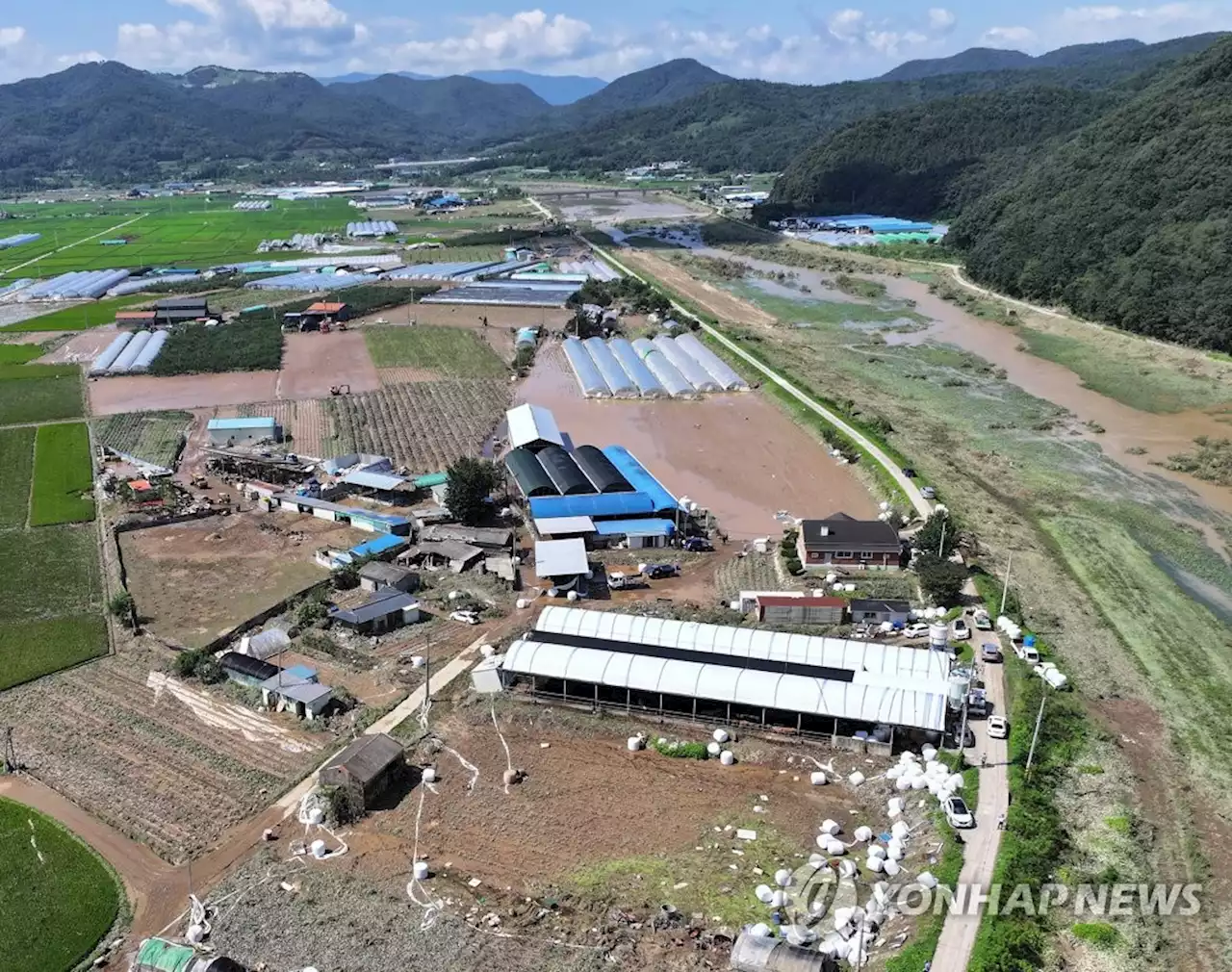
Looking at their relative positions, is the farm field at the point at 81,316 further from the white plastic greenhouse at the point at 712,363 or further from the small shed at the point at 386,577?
the small shed at the point at 386,577

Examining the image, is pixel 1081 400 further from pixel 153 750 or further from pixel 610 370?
pixel 153 750

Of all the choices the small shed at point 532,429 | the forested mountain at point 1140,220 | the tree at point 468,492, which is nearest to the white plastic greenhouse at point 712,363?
the small shed at point 532,429

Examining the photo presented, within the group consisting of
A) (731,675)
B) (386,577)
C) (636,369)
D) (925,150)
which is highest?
(925,150)

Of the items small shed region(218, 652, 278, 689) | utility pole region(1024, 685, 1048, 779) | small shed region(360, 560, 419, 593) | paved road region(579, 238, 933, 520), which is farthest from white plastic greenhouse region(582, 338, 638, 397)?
utility pole region(1024, 685, 1048, 779)

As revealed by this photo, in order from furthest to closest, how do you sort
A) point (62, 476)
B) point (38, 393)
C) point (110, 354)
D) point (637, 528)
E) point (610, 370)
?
point (110, 354)
point (610, 370)
point (38, 393)
point (62, 476)
point (637, 528)

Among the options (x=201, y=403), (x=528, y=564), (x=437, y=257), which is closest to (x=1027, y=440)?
(x=528, y=564)

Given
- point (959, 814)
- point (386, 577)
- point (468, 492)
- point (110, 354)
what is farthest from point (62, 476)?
point (959, 814)

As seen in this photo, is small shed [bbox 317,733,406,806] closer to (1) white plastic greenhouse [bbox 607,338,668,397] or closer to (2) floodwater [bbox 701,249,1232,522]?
(2) floodwater [bbox 701,249,1232,522]
